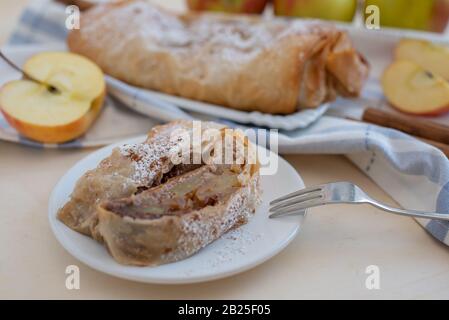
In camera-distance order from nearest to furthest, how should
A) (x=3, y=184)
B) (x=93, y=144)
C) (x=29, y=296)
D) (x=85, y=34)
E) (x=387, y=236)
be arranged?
(x=29, y=296)
(x=387, y=236)
(x=3, y=184)
(x=93, y=144)
(x=85, y=34)

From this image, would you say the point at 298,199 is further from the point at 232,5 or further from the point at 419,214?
Result: the point at 232,5

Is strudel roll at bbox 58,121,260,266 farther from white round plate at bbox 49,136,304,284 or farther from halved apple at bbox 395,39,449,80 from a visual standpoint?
halved apple at bbox 395,39,449,80

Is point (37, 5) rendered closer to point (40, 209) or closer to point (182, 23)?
point (182, 23)

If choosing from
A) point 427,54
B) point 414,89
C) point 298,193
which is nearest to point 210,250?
point 298,193

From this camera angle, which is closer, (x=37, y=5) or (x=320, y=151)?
(x=320, y=151)

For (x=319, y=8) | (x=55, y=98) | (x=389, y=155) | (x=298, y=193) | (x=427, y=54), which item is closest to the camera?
(x=298, y=193)

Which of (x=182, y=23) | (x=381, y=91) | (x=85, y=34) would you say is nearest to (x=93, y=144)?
(x=85, y=34)

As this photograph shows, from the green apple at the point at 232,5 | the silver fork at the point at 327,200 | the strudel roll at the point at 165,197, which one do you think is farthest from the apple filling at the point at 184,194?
the green apple at the point at 232,5

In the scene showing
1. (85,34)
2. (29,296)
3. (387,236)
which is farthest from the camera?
(85,34)
